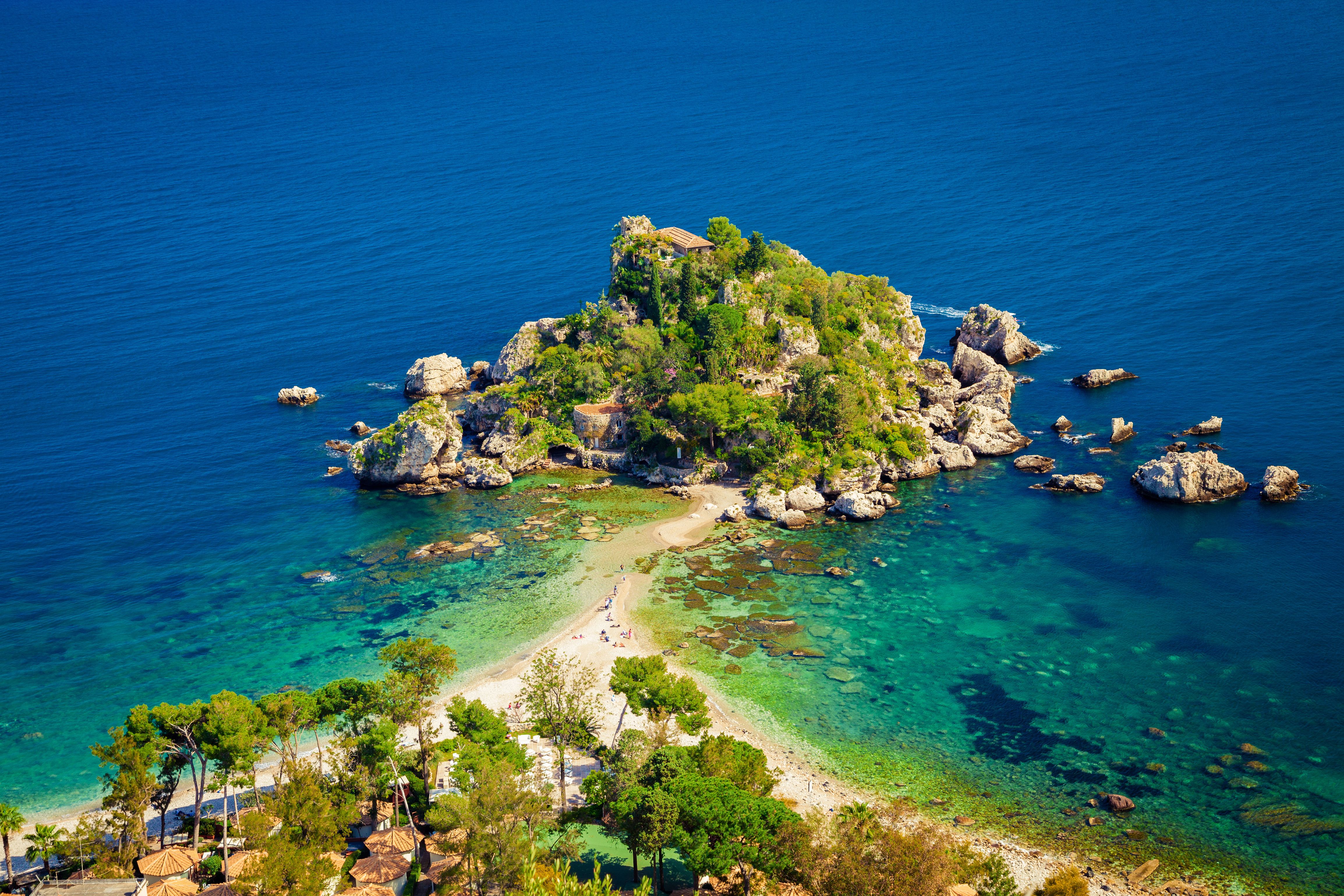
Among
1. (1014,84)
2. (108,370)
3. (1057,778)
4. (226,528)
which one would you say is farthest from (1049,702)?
(1014,84)

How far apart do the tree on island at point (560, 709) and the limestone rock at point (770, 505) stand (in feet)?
96.1

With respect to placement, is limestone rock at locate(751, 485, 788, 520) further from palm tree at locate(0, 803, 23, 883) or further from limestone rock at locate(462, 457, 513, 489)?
palm tree at locate(0, 803, 23, 883)

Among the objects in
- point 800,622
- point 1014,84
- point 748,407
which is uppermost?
point 1014,84

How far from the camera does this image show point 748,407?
89375 millimetres

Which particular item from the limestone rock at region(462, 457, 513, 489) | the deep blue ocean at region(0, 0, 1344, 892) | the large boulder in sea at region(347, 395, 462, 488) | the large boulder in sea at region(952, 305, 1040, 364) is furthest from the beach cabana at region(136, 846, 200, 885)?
the large boulder in sea at region(952, 305, 1040, 364)

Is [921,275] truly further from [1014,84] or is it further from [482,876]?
[482,876]

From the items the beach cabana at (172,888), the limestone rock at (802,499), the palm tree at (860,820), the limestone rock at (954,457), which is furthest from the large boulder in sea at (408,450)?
the palm tree at (860,820)

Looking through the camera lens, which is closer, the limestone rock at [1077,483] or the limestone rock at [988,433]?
the limestone rock at [1077,483]

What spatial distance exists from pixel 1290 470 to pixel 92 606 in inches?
3621

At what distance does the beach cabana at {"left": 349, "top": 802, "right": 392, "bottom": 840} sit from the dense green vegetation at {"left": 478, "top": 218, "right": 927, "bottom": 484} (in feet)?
141

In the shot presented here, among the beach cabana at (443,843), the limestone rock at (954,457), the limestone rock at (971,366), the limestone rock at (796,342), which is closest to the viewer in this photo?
the beach cabana at (443,843)

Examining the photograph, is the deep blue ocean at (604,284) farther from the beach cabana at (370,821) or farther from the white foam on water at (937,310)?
the beach cabana at (370,821)

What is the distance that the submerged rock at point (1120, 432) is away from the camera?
9094 centimetres

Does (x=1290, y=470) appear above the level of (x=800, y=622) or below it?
above
